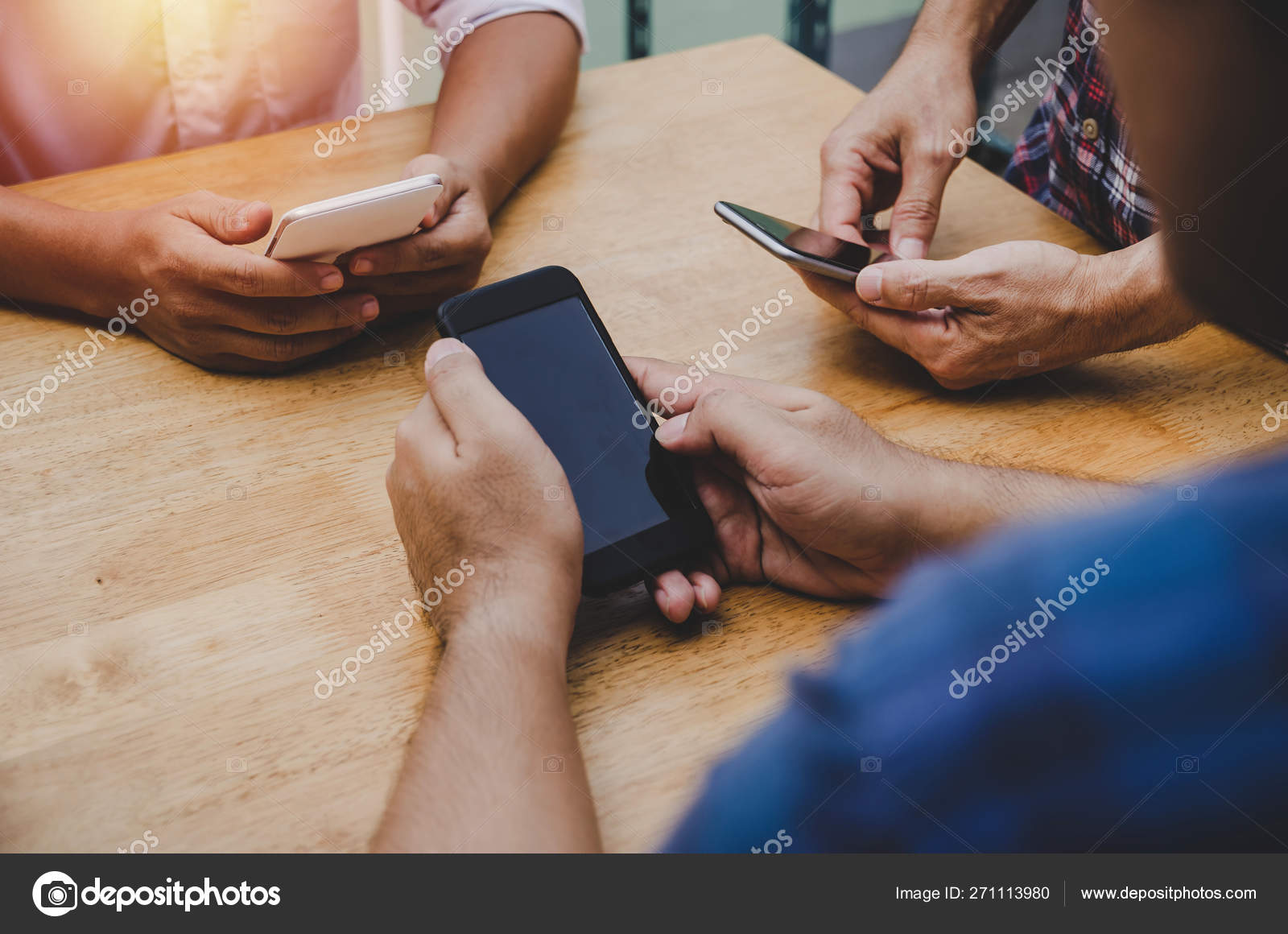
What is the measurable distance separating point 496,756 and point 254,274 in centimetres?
52

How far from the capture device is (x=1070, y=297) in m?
0.88

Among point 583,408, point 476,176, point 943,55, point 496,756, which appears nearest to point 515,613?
point 496,756

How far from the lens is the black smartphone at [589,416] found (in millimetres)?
689

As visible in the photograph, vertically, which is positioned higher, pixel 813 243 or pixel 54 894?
pixel 813 243

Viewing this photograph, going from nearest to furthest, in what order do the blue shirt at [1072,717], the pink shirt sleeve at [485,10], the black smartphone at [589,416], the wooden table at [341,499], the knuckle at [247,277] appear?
the blue shirt at [1072,717] → the wooden table at [341,499] → the black smartphone at [589,416] → the knuckle at [247,277] → the pink shirt sleeve at [485,10]

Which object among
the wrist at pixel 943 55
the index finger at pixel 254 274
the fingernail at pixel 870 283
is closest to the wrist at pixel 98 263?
the index finger at pixel 254 274

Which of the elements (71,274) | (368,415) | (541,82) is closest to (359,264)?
(368,415)

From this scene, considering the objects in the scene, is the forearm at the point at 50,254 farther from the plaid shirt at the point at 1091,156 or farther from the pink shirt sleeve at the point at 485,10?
the plaid shirt at the point at 1091,156

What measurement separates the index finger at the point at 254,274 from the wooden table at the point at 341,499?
0.09 metres

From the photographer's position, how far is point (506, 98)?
3.78ft

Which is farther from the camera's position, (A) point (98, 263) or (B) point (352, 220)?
(A) point (98, 263)

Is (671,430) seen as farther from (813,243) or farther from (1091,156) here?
(1091,156)

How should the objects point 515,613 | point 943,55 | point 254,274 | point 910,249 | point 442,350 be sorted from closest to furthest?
point 515,613 < point 442,350 < point 254,274 < point 910,249 < point 943,55

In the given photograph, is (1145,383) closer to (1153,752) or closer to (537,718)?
(1153,752)
